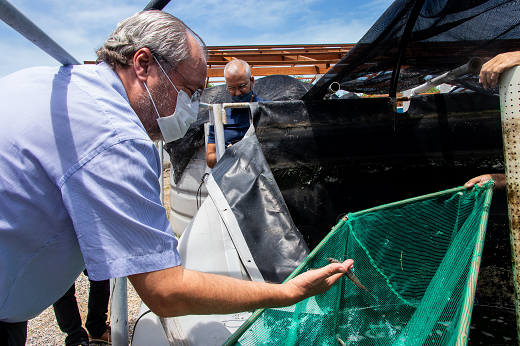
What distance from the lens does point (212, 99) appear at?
5332 mm

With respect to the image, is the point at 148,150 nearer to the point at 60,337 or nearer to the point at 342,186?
the point at 342,186

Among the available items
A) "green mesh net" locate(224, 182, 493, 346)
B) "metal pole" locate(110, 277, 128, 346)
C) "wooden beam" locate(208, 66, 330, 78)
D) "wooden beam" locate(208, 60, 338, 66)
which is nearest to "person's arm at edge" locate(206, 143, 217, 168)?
"metal pole" locate(110, 277, 128, 346)

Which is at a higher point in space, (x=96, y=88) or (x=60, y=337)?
(x=96, y=88)

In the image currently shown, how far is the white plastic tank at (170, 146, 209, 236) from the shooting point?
417 cm

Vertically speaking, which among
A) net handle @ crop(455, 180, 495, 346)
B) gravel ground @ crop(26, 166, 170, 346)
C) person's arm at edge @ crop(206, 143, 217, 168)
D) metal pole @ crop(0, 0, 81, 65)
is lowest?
gravel ground @ crop(26, 166, 170, 346)

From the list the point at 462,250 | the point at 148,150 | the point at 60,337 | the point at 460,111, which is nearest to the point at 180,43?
the point at 148,150

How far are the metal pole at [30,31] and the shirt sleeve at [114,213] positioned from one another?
1.19 ft

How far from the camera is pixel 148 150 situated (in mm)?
942

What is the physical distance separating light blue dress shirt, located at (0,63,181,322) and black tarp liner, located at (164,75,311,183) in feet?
10.4

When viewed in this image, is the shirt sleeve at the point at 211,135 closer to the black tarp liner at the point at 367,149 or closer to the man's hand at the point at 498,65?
the black tarp liner at the point at 367,149

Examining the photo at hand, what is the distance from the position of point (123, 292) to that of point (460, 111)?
292 centimetres

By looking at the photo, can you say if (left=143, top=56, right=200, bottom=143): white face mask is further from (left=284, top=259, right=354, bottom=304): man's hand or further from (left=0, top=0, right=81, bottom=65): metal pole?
(left=284, top=259, right=354, bottom=304): man's hand

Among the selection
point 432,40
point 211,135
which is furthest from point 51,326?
point 432,40

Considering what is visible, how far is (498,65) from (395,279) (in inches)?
54.0
